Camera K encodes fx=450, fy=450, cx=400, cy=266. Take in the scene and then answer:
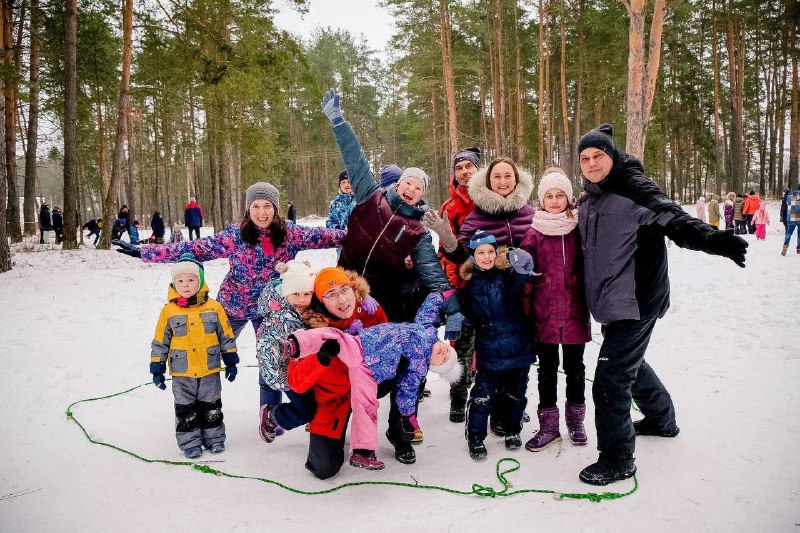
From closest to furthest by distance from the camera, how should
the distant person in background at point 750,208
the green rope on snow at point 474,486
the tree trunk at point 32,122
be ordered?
the green rope on snow at point 474,486, the tree trunk at point 32,122, the distant person in background at point 750,208

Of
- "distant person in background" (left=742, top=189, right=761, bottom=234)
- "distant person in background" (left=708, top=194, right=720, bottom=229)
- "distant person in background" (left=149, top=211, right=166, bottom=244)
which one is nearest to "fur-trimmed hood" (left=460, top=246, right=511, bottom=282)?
"distant person in background" (left=708, top=194, right=720, bottom=229)

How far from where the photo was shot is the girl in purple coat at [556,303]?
316 centimetres

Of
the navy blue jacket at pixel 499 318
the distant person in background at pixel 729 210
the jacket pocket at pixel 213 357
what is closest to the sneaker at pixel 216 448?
the jacket pocket at pixel 213 357

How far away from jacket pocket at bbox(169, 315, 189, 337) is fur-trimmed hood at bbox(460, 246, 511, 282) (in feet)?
6.74

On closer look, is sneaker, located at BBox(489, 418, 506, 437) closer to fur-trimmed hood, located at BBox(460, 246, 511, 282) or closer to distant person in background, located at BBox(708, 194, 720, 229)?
fur-trimmed hood, located at BBox(460, 246, 511, 282)

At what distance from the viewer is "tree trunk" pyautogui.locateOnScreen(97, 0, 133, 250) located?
11969mm

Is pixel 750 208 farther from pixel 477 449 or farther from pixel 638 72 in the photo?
pixel 477 449

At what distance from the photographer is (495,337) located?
3.24 metres

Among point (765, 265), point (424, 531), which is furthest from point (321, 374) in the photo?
point (765, 265)

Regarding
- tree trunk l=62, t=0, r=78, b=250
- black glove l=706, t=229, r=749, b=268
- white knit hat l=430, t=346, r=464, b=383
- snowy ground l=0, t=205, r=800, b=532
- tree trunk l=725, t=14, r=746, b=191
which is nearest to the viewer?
black glove l=706, t=229, r=749, b=268

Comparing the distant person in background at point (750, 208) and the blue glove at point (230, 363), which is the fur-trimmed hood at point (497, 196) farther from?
the distant person in background at point (750, 208)

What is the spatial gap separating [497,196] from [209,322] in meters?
2.37

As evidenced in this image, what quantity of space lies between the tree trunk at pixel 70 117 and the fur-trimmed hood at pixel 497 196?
12.9m

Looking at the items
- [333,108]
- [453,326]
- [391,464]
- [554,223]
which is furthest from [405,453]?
[333,108]
